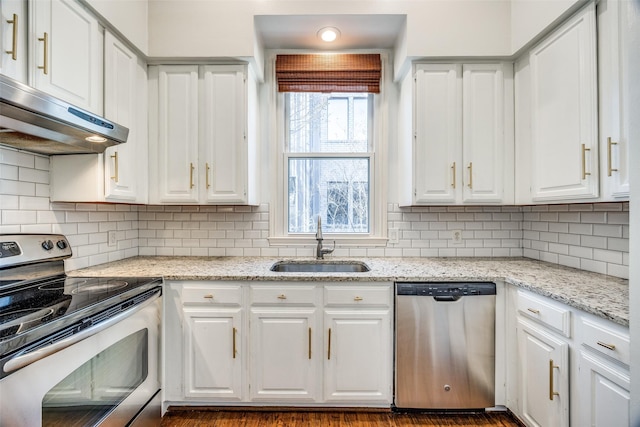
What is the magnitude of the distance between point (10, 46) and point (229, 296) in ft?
4.94

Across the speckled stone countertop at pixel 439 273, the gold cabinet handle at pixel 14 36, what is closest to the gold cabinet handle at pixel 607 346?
the speckled stone countertop at pixel 439 273

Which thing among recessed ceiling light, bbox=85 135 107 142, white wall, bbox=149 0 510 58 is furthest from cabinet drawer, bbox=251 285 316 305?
white wall, bbox=149 0 510 58

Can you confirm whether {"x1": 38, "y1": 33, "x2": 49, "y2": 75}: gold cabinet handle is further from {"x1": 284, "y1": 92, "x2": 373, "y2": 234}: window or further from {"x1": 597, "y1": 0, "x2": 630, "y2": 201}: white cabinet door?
{"x1": 597, "y1": 0, "x2": 630, "y2": 201}: white cabinet door

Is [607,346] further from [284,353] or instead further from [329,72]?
[329,72]

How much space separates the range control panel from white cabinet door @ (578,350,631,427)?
2612 millimetres

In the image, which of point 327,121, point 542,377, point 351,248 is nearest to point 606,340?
point 542,377

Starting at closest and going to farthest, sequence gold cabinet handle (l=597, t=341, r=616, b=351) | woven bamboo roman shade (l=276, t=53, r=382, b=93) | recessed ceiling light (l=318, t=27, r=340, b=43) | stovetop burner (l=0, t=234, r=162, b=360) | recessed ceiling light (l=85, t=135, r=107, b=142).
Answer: stovetop burner (l=0, t=234, r=162, b=360), gold cabinet handle (l=597, t=341, r=616, b=351), recessed ceiling light (l=85, t=135, r=107, b=142), recessed ceiling light (l=318, t=27, r=340, b=43), woven bamboo roman shade (l=276, t=53, r=382, b=93)

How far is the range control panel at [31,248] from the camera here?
1447mm

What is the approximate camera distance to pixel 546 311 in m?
1.50

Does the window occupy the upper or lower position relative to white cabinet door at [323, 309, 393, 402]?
upper

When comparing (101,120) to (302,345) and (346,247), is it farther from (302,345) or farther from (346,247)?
(346,247)

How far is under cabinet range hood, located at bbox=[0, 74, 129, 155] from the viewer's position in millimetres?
1111

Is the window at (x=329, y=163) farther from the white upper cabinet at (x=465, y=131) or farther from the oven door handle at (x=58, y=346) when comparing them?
the oven door handle at (x=58, y=346)

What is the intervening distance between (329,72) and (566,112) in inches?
63.3
